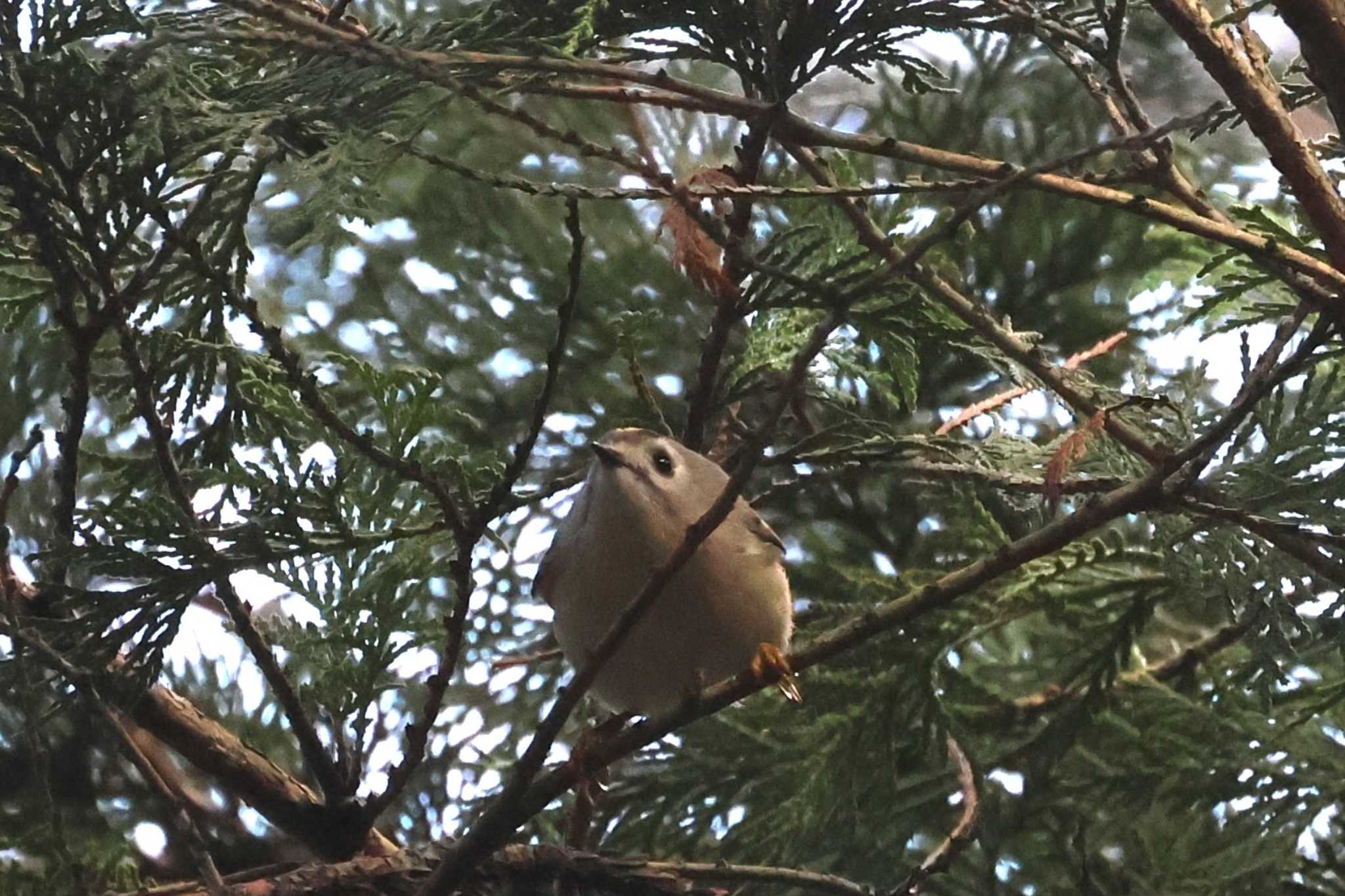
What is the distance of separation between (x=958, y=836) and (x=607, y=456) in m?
0.40

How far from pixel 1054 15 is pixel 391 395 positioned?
533 millimetres

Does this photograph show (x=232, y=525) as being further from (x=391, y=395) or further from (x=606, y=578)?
(x=606, y=578)

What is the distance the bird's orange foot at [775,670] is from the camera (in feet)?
3.06

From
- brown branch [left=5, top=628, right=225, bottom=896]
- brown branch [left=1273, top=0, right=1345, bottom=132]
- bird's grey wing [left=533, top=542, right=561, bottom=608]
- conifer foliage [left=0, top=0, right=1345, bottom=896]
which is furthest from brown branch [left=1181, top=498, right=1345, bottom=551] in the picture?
brown branch [left=5, top=628, right=225, bottom=896]

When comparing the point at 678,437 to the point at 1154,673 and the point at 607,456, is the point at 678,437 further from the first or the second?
the point at 1154,673

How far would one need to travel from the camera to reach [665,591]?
109 centimetres

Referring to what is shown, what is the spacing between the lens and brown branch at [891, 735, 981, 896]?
953 millimetres

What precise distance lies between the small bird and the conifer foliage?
0.06m

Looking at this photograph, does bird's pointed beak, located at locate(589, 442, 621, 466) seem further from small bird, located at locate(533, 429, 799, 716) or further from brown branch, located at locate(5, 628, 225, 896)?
brown branch, located at locate(5, 628, 225, 896)

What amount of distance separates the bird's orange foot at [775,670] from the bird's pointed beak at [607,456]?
7.6 inches

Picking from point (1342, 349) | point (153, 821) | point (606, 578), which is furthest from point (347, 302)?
point (1342, 349)

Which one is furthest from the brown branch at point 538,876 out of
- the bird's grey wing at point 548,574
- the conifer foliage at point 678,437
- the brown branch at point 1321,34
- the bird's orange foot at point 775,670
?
the brown branch at point 1321,34

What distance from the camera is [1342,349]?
973mm

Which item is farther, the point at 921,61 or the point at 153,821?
the point at 153,821
